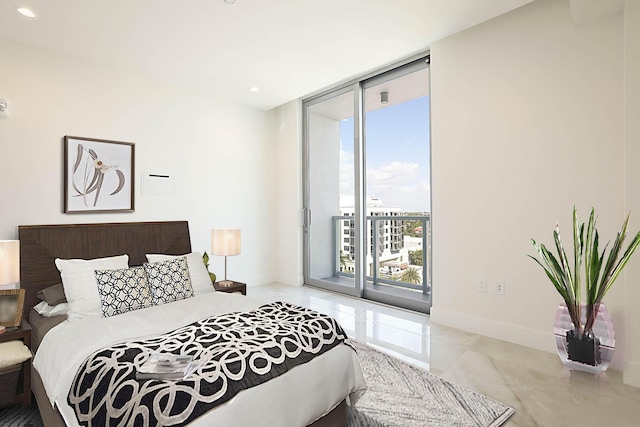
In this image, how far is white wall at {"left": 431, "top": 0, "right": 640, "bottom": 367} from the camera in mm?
2564

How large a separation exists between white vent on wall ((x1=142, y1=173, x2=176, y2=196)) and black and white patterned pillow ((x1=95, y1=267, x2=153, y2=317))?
158cm

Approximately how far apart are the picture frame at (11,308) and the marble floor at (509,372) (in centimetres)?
250

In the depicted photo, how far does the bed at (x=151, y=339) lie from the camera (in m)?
1.51

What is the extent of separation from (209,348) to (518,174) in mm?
2730

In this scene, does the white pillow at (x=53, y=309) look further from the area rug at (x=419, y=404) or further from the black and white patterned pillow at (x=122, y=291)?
the area rug at (x=419, y=404)

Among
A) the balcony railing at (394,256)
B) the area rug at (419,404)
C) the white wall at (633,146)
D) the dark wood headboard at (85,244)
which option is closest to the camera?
the area rug at (419,404)

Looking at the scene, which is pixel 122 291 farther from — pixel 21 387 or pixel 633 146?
pixel 633 146

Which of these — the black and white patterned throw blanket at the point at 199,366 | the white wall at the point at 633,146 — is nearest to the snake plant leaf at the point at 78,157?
the black and white patterned throw blanket at the point at 199,366

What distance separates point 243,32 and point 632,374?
12.6 ft

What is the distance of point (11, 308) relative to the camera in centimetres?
234

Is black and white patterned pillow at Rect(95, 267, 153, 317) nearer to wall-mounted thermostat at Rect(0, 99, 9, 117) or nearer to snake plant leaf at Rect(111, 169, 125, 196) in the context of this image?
snake plant leaf at Rect(111, 169, 125, 196)

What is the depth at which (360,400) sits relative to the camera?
215 centimetres

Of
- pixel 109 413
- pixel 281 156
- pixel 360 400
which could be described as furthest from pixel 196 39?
pixel 360 400

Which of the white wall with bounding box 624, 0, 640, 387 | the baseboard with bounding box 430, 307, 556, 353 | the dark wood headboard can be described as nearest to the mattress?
the dark wood headboard
